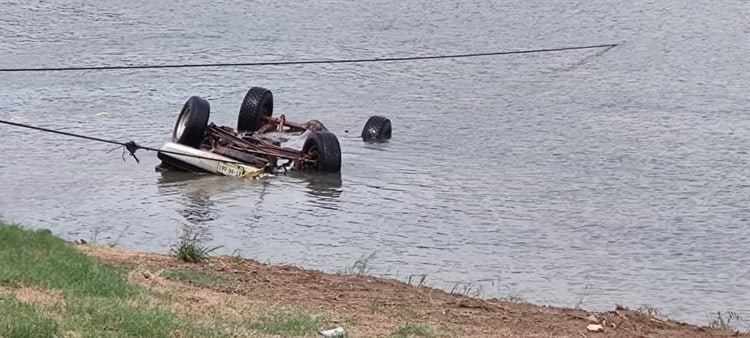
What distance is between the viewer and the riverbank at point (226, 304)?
811 centimetres

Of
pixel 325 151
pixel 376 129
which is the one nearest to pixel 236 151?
pixel 325 151

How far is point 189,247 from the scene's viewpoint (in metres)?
12.3

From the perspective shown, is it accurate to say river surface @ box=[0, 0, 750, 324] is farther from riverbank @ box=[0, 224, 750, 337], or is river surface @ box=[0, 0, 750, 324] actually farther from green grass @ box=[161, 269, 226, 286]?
green grass @ box=[161, 269, 226, 286]

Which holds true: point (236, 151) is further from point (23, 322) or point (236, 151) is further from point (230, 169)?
point (23, 322)

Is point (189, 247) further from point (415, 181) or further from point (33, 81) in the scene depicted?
point (33, 81)

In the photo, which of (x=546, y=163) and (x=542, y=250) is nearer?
(x=542, y=250)

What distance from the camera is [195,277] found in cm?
1102

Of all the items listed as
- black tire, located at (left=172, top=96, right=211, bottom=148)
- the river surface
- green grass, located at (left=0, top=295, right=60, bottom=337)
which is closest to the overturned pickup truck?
black tire, located at (left=172, top=96, right=211, bottom=148)

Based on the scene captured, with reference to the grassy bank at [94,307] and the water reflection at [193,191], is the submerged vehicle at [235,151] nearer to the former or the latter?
the water reflection at [193,191]

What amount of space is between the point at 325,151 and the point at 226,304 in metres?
11.1

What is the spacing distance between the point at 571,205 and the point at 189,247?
8.08 metres

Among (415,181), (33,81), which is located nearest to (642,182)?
(415,181)

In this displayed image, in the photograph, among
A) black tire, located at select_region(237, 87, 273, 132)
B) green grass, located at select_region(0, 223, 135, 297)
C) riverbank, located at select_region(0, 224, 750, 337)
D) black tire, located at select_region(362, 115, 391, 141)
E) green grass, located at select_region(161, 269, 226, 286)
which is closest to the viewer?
riverbank, located at select_region(0, 224, 750, 337)

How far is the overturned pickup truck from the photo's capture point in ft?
67.5
